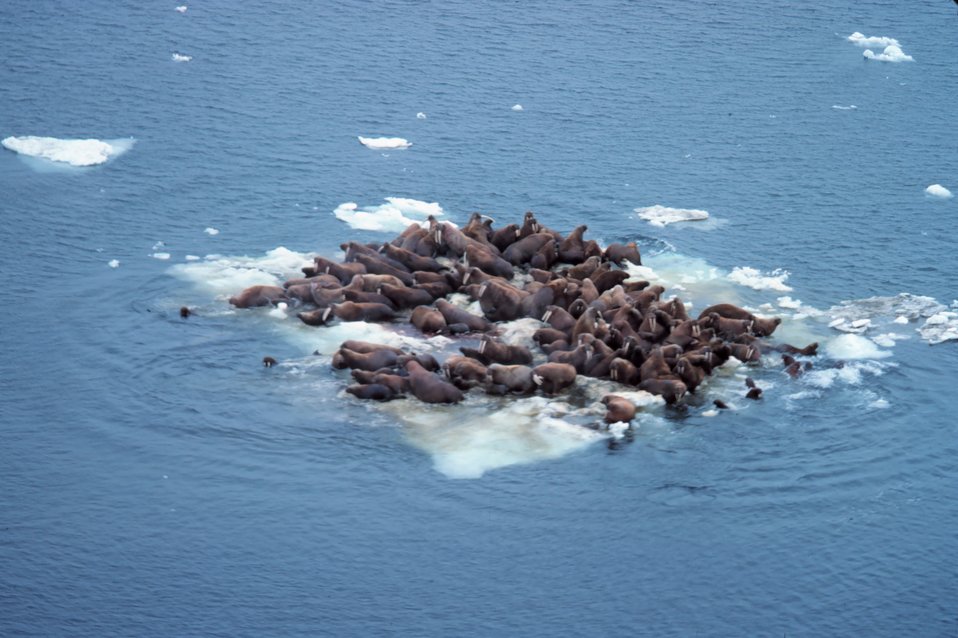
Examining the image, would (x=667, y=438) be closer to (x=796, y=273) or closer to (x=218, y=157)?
(x=796, y=273)

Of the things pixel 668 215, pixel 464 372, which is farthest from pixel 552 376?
pixel 668 215

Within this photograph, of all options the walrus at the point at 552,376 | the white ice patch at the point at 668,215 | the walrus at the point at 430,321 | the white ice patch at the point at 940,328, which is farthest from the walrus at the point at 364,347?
the white ice patch at the point at 940,328

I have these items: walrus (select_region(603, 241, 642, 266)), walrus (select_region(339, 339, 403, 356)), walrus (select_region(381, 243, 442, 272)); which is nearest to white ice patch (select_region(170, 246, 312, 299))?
walrus (select_region(381, 243, 442, 272))

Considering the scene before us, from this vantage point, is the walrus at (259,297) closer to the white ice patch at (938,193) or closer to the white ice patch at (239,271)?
the white ice patch at (239,271)

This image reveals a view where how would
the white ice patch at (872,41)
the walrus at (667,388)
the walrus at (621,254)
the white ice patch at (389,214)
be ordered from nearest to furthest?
the walrus at (667,388) → the walrus at (621,254) → the white ice patch at (389,214) → the white ice patch at (872,41)

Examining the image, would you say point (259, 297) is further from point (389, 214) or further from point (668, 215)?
point (668, 215)
